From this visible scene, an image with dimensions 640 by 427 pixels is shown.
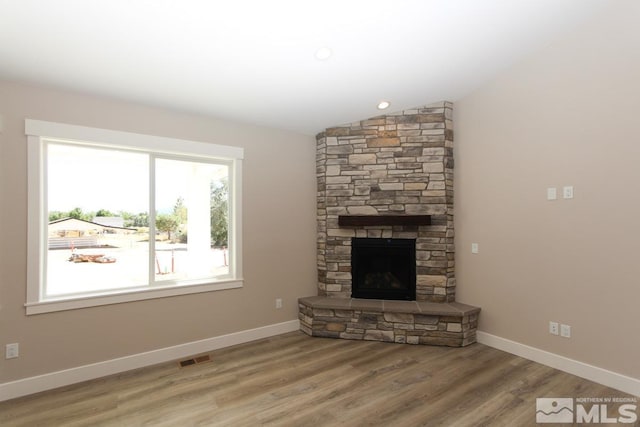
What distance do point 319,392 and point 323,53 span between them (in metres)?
2.89

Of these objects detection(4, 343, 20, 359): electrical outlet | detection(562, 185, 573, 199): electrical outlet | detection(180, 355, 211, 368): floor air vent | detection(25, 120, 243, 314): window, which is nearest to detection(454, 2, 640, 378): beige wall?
detection(562, 185, 573, 199): electrical outlet

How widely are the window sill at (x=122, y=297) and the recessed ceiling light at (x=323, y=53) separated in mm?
2579

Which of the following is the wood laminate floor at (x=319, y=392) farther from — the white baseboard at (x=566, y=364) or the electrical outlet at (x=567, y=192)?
the electrical outlet at (x=567, y=192)

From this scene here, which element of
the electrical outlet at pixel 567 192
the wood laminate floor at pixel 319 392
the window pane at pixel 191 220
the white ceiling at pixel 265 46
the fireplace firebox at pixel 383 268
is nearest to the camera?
the white ceiling at pixel 265 46

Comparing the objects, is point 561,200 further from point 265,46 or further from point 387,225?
point 265,46

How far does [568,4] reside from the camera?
248 centimetres

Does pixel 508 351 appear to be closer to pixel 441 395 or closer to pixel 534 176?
pixel 441 395

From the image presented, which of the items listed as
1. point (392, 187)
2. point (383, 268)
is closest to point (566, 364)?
point (383, 268)

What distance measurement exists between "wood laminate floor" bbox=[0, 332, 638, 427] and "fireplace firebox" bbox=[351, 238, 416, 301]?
813 millimetres

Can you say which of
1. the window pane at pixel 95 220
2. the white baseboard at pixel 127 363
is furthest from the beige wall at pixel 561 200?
the window pane at pixel 95 220

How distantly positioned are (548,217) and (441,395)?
201cm

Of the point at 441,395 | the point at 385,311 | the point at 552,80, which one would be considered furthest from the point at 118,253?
the point at 552,80

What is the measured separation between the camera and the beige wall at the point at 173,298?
2.44 m

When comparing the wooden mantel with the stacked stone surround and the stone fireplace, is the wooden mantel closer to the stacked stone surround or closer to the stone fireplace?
the stone fireplace
